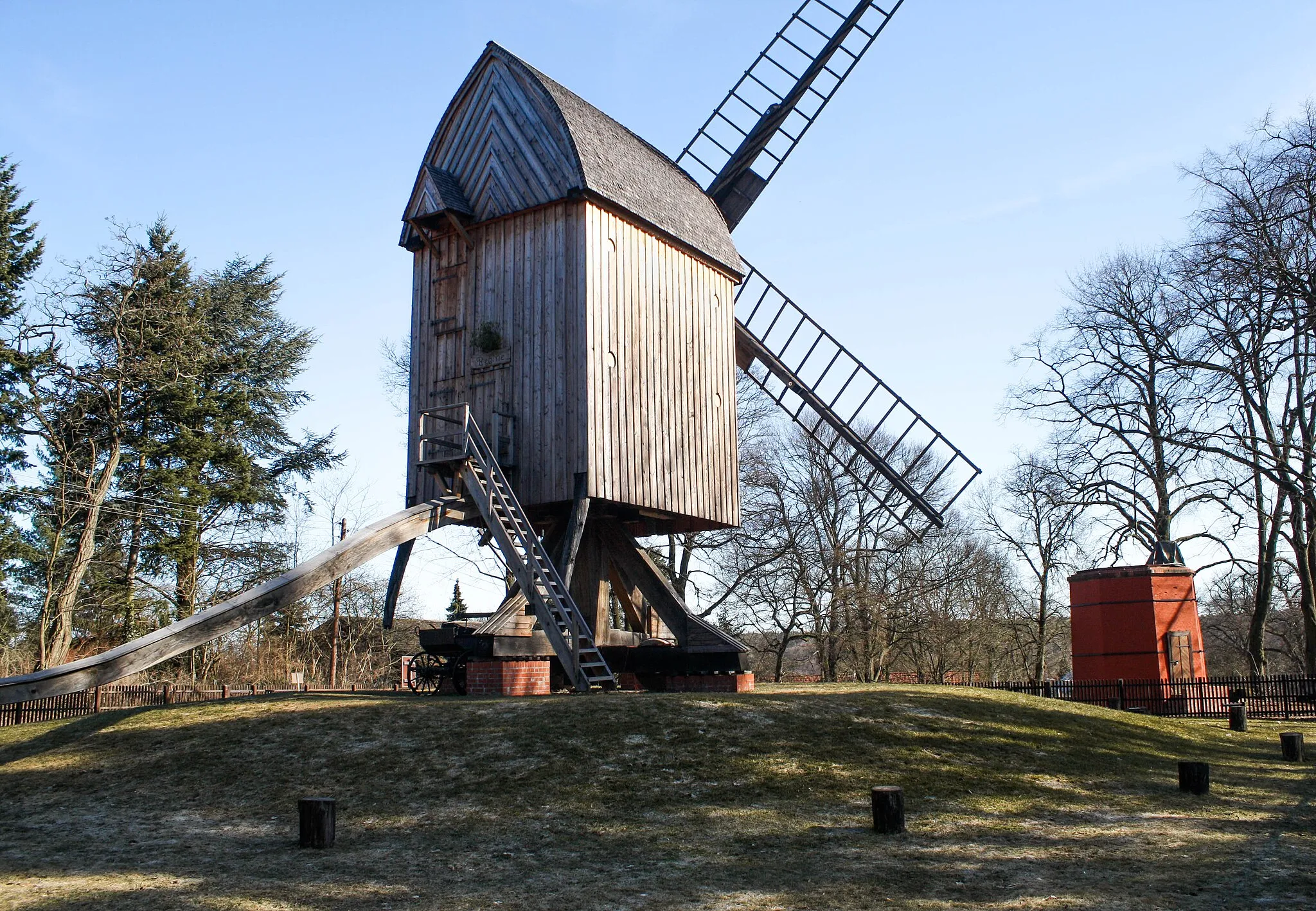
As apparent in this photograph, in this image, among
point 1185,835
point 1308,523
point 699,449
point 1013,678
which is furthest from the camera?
point 1013,678

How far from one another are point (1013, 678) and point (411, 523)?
4070 centimetres

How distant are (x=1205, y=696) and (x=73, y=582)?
87.3ft

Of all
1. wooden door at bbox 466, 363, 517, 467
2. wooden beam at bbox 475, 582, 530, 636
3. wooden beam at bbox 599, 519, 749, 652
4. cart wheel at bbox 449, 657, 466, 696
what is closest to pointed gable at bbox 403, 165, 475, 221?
wooden door at bbox 466, 363, 517, 467

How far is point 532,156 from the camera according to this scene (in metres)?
16.4

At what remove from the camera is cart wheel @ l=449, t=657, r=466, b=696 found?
1620 centimetres

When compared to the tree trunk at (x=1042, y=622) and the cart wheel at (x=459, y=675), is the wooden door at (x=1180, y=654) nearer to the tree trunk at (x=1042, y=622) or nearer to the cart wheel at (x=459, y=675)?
the cart wheel at (x=459, y=675)

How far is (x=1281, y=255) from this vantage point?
15914mm

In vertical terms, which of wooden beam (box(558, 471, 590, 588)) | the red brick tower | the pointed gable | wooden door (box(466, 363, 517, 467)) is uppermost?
the pointed gable

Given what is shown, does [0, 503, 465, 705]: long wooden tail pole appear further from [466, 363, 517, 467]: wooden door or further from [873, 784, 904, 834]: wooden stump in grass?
[873, 784, 904, 834]: wooden stump in grass

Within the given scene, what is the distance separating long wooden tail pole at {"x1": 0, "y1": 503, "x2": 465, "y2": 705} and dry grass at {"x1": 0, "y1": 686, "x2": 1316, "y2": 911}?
107 cm

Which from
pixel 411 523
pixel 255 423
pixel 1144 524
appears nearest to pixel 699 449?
pixel 411 523

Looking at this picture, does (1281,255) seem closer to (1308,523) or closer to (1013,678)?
(1308,523)

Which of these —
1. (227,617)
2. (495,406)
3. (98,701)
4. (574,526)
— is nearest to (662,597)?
(574,526)

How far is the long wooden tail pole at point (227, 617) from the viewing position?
9.88 meters
